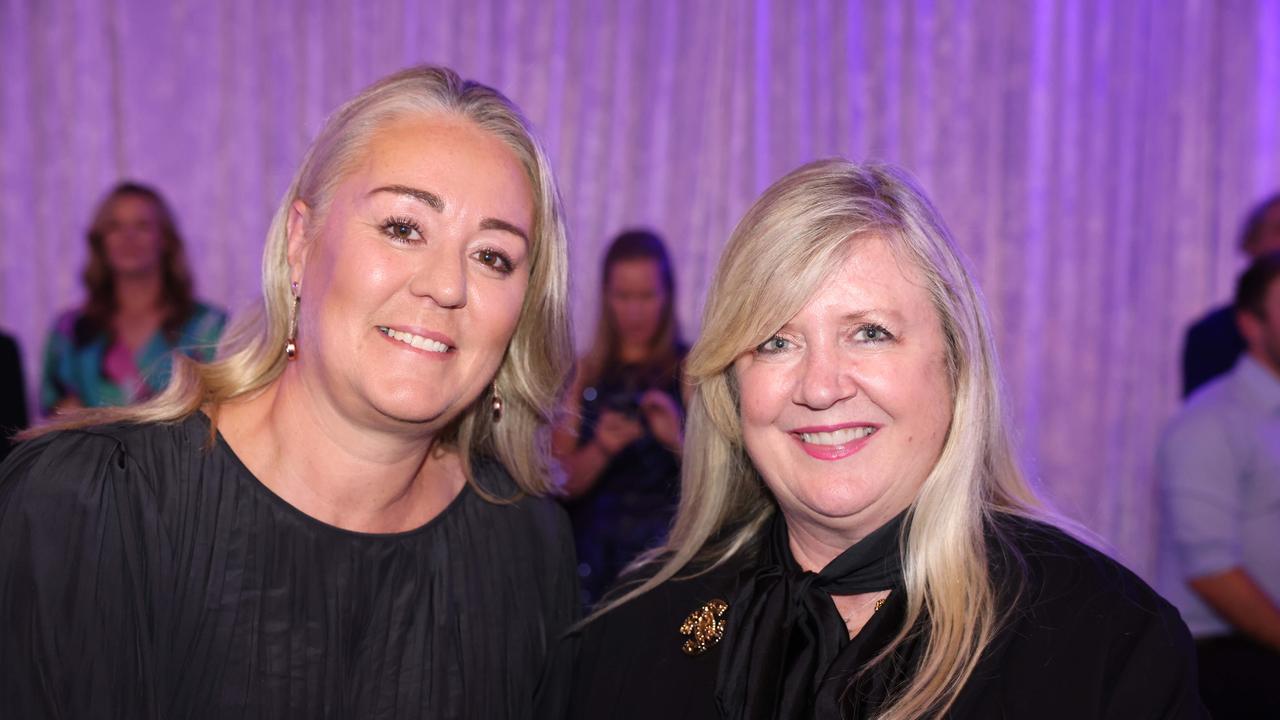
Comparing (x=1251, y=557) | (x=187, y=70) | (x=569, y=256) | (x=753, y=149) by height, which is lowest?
(x=1251, y=557)

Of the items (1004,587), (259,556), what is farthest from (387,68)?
(1004,587)

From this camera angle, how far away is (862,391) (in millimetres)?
2064

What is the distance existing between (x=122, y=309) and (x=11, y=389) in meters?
0.98

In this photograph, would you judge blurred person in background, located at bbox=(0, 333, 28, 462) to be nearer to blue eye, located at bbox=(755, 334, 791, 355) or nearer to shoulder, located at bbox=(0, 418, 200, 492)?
shoulder, located at bbox=(0, 418, 200, 492)

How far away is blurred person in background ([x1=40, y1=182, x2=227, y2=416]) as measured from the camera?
15.3ft

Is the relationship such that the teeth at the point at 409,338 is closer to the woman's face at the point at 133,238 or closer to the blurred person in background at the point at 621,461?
the blurred person in background at the point at 621,461

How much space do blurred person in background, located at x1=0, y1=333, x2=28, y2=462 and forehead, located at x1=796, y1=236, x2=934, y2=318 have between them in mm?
2911

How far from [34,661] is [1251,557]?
355 cm

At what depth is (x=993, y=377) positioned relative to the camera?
216 cm

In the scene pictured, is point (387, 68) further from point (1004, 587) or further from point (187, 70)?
point (1004, 587)

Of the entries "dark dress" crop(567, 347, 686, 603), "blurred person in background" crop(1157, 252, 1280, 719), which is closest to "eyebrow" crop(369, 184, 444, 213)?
"dark dress" crop(567, 347, 686, 603)

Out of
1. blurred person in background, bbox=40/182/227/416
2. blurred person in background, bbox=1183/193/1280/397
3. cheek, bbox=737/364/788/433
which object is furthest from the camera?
blurred person in background, bbox=40/182/227/416

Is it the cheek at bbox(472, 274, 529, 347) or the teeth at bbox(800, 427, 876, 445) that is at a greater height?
the cheek at bbox(472, 274, 529, 347)

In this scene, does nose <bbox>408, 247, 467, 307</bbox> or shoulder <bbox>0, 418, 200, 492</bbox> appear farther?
nose <bbox>408, 247, 467, 307</bbox>
